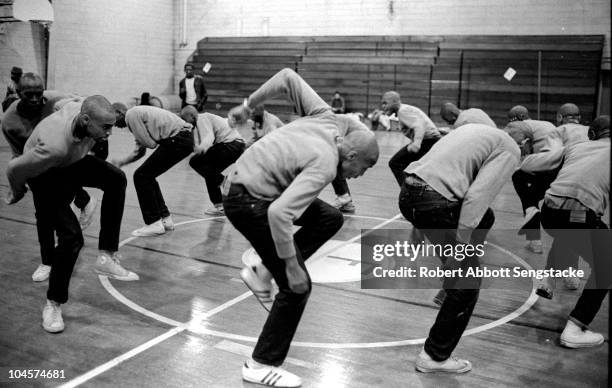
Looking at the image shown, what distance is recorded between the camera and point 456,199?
362 centimetres

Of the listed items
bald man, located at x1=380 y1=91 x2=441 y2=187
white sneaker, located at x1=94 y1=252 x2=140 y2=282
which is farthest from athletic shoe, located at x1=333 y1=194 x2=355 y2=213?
white sneaker, located at x1=94 y1=252 x2=140 y2=282

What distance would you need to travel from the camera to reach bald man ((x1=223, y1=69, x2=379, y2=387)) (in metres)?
2.92

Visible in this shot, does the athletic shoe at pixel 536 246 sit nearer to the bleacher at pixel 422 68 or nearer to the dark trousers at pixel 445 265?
the dark trousers at pixel 445 265

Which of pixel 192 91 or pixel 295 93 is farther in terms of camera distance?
pixel 192 91

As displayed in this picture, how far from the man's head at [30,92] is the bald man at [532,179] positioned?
4123 mm

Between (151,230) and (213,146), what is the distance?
4.92 ft

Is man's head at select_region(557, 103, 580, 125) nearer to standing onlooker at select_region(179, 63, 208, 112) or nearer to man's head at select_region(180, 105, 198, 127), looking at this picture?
man's head at select_region(180, 105, 198, 127)

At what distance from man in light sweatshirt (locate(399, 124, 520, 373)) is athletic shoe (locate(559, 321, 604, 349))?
866 millimetres

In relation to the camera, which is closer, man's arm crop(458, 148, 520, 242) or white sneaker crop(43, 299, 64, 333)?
man's arm crop(458, 148, 520, 242)

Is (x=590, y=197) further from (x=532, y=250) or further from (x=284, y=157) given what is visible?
(x=532, y=250)

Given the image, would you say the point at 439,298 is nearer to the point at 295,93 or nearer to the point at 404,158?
the point at 295,93

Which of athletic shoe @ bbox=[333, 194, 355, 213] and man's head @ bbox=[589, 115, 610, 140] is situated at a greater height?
man's head @ bbox=[589, 115, 610, 140]

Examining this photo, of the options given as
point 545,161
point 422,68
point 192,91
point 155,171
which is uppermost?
point 422,68

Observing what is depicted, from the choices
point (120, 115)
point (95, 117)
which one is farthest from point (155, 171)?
point (95, 117)
